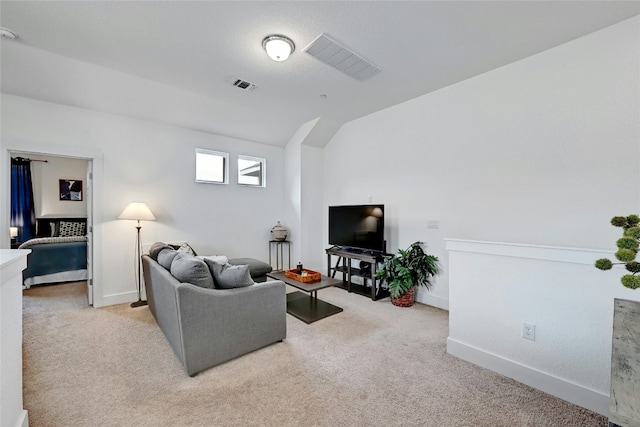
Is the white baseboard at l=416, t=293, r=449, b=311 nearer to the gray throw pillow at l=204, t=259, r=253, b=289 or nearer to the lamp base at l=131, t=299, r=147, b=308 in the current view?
the gray throw pillow at l=204, t=259, r=253, b=289

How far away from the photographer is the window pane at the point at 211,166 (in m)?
4.67

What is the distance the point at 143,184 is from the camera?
13.2 feet

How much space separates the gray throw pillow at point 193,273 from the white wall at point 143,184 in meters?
2.25

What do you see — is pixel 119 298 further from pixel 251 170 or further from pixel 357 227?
pixel 357 227

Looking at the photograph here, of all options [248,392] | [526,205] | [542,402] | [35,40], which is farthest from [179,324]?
[526,205]

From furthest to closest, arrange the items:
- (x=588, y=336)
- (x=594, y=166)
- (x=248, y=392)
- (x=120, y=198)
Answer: (x=120, y=198), (x=594, y=166), (x=248, y=392), (x=588, y=336)

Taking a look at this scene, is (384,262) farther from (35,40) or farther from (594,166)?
(35,40)

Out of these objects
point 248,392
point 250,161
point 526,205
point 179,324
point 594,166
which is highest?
point 250,161

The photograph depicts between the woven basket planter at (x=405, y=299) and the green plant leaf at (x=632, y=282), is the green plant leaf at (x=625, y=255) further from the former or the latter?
the woven basket planter at (x=405, y=299)

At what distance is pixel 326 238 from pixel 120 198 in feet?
11.6

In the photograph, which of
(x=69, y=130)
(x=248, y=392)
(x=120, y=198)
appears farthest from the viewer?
(x=120, y=198)

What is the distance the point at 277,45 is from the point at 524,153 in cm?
285

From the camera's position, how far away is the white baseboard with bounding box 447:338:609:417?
1.72 metres

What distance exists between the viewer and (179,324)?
2057 mm
